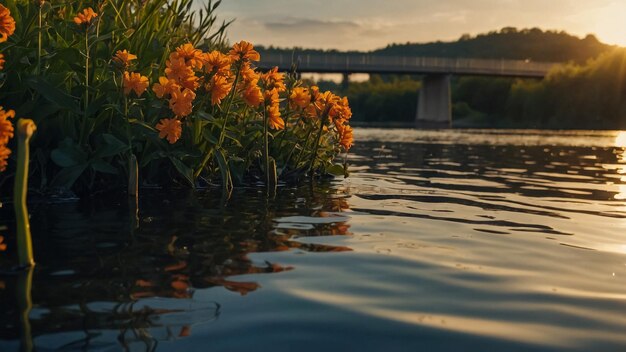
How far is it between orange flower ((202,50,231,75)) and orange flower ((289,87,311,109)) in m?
1.74

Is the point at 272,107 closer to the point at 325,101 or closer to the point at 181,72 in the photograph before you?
the point at 325,101

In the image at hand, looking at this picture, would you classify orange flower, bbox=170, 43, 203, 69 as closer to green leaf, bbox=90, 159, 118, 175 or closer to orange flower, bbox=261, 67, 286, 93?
green leaf, bbox=90, 159, 118, 175

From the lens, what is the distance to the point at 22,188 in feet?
8.44

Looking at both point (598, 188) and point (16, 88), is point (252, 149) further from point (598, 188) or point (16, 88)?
point (598, 188)

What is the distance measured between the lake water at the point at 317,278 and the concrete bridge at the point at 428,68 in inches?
2484

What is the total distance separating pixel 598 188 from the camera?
7953 mm

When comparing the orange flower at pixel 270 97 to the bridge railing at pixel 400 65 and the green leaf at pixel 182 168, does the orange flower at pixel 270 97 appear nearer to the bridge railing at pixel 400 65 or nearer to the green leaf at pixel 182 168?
the green leaf at pixel 182 168

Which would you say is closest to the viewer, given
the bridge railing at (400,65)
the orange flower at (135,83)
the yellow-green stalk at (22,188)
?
the yellow-green stalk at (22,188)

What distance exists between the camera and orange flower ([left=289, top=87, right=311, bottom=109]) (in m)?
7.17

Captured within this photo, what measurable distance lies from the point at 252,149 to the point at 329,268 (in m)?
3.76

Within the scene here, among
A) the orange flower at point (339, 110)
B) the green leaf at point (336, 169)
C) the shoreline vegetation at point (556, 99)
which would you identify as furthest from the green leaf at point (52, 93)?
the shoreline vegetation at point (556, 99)

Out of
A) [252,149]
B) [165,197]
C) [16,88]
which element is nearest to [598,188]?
[252,149]

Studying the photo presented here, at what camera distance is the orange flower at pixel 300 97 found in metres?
7.17

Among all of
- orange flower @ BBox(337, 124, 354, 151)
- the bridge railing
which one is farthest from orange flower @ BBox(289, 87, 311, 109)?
the bridge railing
